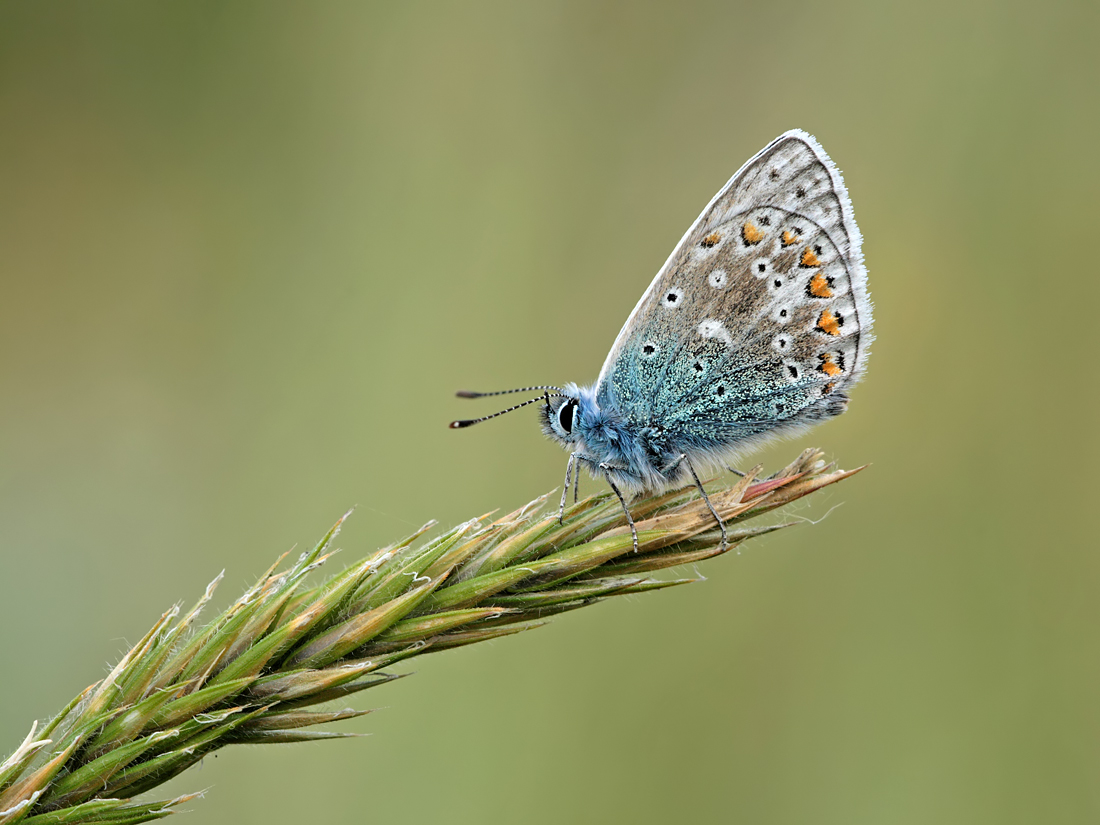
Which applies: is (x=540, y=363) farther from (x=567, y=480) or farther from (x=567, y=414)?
(x=567, y=480)

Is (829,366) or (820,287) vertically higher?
(820,287)

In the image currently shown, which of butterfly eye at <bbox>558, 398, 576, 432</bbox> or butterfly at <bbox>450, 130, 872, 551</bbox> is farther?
butterfly eye at <bbox>558, 398, 576, 432</bbox>

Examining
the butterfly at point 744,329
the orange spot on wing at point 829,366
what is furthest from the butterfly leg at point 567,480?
the orange spot on wing at point 829,366

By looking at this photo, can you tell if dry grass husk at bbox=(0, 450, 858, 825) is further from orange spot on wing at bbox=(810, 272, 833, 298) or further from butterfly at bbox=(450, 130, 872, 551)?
orange spot on wing at bbox=(810, 272, 833, 298)

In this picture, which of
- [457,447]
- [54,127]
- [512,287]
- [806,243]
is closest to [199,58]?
[54,127]

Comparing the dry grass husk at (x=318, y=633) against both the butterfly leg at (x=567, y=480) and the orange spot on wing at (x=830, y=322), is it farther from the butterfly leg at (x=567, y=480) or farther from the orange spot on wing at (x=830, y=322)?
the orange spot on wing at (x=830, y=322)

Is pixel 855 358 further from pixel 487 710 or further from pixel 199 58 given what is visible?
pixel 199 58

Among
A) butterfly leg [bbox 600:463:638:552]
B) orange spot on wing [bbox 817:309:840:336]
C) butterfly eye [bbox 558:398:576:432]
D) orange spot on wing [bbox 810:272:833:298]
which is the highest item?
butterfly eye [bbox 558:398:576:432]

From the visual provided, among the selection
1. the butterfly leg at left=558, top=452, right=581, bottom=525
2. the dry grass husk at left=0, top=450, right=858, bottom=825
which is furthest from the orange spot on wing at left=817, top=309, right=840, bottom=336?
the butterfly leg at left=558, top=452, right=581, bottom=525

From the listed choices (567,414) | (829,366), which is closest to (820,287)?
(829,366)
